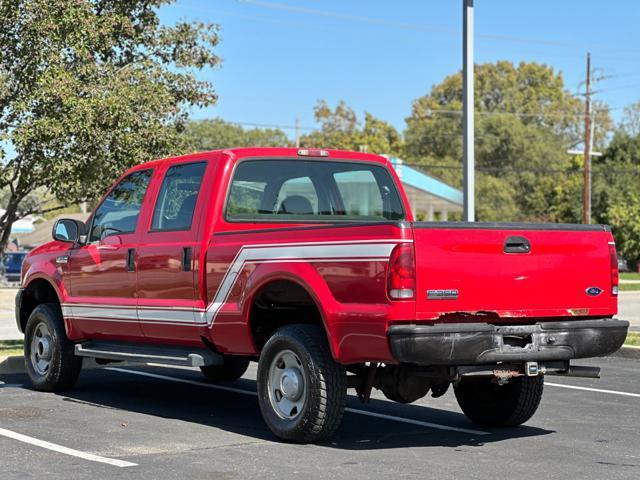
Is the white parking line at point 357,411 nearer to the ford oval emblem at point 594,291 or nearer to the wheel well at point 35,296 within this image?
the ford oval emblem at point 594,291

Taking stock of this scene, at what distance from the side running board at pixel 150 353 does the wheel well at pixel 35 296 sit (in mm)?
1171

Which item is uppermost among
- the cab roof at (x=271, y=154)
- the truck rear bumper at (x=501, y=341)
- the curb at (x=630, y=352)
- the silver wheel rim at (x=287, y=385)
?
the cab roof at (x=271, y=154)

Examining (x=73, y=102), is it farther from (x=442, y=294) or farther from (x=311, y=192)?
(x=442, y=294)

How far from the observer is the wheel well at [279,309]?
8.12 meters

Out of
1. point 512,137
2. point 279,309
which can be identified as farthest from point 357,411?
point 512,137

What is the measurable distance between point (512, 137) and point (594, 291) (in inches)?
3545

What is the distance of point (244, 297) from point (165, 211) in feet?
5.37

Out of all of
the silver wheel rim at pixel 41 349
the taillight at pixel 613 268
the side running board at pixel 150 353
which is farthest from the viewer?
the silver wheel rim at pixel 41 349

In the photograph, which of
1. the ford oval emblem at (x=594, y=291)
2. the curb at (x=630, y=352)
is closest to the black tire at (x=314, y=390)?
the ford oval emblem at (x=594, y=291)

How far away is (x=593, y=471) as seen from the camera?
6.91 metres

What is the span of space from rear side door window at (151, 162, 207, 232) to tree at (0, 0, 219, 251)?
12.9ft

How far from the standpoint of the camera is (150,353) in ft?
30.8

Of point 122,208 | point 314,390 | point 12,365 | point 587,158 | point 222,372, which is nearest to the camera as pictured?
point 314,390

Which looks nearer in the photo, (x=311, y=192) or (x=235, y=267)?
(x=235, y=267)
